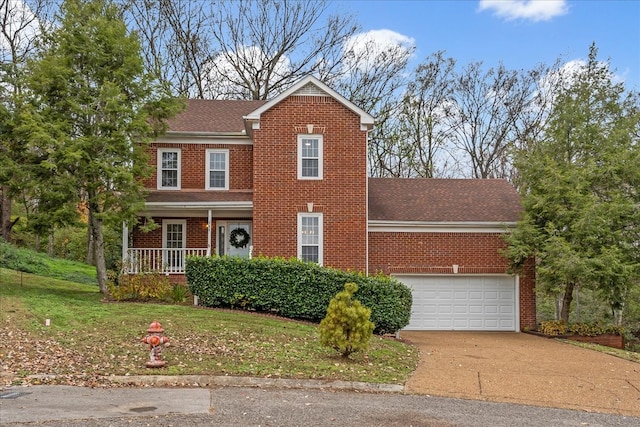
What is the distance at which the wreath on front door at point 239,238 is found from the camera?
21062mm

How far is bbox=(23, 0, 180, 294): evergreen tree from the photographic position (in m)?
17.2

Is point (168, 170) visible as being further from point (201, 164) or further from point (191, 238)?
point (191, 238)

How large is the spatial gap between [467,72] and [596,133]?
17755mm

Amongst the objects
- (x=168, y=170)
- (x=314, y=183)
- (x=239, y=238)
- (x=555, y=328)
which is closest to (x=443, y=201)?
(x=314, y=183)

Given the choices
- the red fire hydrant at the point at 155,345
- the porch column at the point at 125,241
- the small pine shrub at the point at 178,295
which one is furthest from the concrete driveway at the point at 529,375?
the porch column at the point at 125,241

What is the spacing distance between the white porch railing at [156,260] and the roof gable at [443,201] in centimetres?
633

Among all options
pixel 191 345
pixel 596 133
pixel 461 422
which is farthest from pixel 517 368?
pixel 596 133

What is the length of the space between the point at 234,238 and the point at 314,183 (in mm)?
3577

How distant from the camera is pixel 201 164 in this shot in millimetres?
21328

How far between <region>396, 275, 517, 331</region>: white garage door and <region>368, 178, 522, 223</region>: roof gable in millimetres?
2010

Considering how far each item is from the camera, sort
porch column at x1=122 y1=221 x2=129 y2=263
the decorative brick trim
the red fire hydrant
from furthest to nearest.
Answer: the decorative brick trim
porch column at x1=122 y1=221 x2=129 y2=263
the red fire hydrant

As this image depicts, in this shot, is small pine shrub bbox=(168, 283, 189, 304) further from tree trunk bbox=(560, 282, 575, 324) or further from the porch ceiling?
tree trunk bbox=(560, 282, 575, 324)

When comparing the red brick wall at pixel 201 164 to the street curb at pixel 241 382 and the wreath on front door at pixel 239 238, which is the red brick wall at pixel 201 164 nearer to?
the wreath on front door at pixel 239 238

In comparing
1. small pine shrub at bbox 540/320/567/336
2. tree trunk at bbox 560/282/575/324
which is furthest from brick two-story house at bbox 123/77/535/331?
small pine shrub at bbox 540/320/567/336
